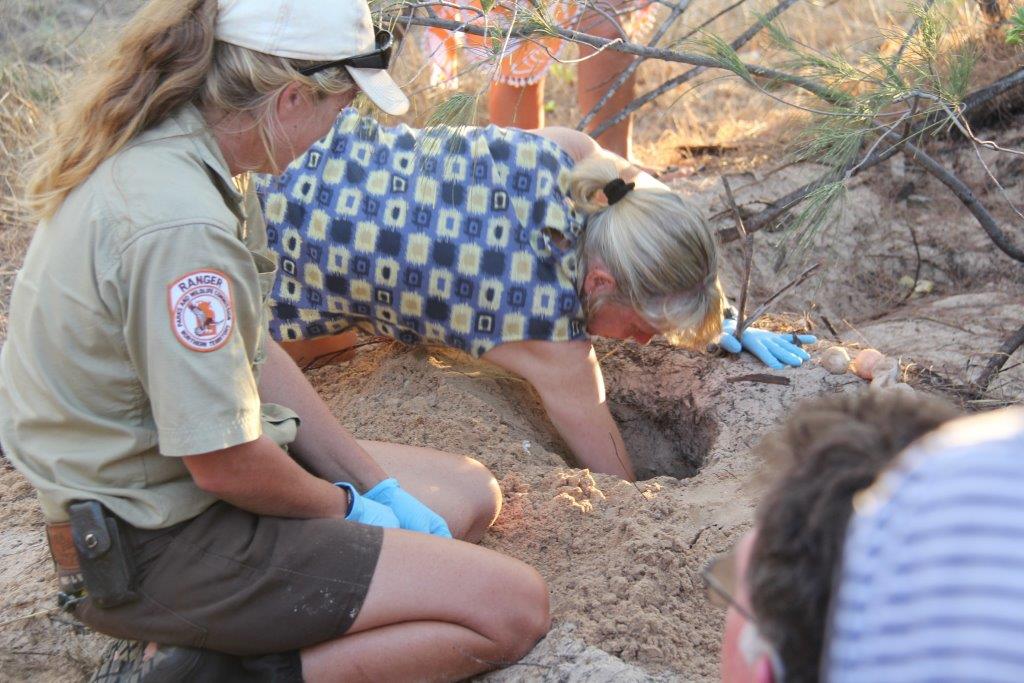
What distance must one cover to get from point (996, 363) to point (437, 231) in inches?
55.9

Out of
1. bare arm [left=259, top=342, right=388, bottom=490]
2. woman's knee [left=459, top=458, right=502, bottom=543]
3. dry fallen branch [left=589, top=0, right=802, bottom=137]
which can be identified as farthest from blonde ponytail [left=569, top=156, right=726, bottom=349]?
bare arm [left=259, top=342, right=388, bottom=490]

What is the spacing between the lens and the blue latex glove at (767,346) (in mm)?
2799

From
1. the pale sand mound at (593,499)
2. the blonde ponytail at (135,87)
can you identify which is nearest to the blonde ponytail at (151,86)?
the blonde ponytail at (135,87)

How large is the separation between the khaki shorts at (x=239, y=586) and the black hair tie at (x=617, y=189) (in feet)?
3.67

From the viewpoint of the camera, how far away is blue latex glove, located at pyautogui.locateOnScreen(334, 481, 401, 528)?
1.83 meters

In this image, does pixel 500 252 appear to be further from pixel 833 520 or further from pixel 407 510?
pixel 833 520

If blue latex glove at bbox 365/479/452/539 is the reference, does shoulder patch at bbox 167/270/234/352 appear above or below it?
above

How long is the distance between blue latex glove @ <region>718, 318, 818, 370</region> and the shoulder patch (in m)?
1.75

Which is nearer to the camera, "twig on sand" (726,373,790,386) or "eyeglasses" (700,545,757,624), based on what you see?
"eyeglasses" (700,545,757,624)

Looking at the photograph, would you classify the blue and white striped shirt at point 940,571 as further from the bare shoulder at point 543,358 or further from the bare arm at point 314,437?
the bare shoulder at point 543,358

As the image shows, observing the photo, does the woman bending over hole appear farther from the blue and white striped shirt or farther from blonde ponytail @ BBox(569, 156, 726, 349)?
the blue and white striped shirt

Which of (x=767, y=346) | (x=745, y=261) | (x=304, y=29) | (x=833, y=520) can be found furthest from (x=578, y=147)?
(x=833, y=520)

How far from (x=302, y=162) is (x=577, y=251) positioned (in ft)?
2.32

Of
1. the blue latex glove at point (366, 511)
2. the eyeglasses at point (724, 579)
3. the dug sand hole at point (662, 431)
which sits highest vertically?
the eyeglasses at point (724, 579)
